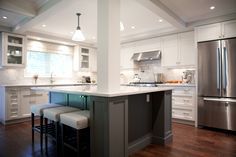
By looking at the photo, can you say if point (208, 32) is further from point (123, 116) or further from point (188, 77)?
point (123, 116)

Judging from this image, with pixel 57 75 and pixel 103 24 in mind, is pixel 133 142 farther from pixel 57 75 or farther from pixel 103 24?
pixel 57 75

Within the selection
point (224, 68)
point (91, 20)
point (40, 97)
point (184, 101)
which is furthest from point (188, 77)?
point (40, 97)

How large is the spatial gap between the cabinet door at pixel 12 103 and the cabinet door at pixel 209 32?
191 inches

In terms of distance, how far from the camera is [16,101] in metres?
4.12

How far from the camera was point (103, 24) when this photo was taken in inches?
79.5

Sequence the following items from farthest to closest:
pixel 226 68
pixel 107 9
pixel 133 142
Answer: pixel 226 68 → pixel 133 142 → pixel 107 9

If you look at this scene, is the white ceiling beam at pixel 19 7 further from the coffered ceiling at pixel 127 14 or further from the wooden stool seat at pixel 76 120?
the wooden stool seat at pixel 76 120

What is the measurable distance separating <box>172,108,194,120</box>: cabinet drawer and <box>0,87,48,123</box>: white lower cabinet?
3.94 meters

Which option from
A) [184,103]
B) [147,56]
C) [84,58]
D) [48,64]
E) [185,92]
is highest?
[84,58]

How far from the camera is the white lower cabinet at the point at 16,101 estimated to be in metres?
3.96

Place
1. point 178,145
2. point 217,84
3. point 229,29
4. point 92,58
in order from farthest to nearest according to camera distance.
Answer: point 92,58, point 217,84, point 229,29, point 178,145

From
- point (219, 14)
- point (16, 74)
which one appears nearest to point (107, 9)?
point (219, 14)

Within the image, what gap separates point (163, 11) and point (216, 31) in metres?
1.45

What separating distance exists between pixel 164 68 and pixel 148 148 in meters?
3.16
